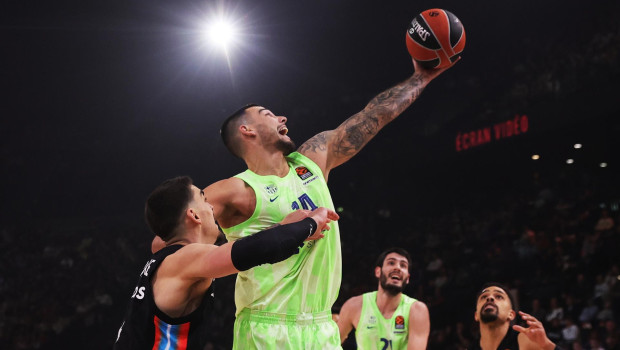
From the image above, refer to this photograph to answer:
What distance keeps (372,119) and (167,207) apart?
152 cm

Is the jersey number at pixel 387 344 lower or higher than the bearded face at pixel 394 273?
lower

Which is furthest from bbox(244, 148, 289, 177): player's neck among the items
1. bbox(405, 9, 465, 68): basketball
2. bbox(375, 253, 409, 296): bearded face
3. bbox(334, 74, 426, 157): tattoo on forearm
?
bbox(375, 253, 409, 296): bearded face

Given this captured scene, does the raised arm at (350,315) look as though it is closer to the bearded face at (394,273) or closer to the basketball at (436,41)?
the bearded face at (394,273)

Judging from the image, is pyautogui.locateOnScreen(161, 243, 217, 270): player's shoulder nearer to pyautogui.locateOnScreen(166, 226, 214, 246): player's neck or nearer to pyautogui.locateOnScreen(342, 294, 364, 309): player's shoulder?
pyautogui.locateOnScreen(166, 226, 214, 246): player's neck

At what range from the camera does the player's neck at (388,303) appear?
21.0 feet

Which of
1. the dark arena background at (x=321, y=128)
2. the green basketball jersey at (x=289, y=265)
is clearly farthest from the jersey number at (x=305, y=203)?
the dark arena background at (x=321, y=128)

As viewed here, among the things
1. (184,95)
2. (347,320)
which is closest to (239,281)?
(347,320)

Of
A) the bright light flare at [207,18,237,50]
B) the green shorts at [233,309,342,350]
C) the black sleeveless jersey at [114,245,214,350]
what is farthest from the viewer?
the bright light flare at [207,18,237,50]

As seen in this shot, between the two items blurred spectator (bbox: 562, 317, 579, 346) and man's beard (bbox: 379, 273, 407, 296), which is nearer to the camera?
man's beard (bbox: 379, 273, 407, 296)

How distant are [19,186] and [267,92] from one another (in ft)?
23.3

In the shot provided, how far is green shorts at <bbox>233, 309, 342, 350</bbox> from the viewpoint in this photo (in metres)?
3.14

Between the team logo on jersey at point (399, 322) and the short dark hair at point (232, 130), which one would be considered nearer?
the short dark hair at point (232, 130)

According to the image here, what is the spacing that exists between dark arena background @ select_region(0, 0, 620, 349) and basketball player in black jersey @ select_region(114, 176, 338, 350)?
9056 mm

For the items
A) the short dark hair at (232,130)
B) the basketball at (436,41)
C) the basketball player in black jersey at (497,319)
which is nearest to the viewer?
the short dark hair at (232,130)
